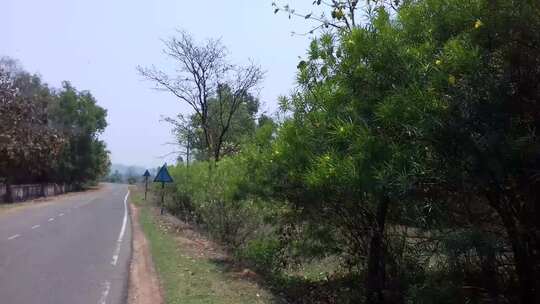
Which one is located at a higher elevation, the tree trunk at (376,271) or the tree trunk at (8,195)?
the tree trunk at (8,195)

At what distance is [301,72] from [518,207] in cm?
407

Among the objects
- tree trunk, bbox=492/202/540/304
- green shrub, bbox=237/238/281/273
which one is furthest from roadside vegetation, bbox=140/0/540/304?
green shrub, bbox=237/238/281/273

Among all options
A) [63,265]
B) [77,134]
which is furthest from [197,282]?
[77,134]

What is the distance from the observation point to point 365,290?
9023 mm

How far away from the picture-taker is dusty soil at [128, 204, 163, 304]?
9.98m

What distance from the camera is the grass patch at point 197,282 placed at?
984cm

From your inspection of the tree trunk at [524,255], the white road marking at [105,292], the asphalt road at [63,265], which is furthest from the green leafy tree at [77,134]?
the tree trunk at [524,255]

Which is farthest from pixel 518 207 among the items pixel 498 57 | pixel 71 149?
pixel 71 149

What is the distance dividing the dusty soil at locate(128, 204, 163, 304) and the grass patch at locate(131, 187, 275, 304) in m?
0.15

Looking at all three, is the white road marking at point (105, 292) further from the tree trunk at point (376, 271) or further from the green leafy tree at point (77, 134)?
the green leafy tree at point (77, 134)

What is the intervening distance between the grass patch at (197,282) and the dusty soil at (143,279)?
152mm

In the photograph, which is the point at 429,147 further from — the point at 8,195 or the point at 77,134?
the point at 77,134

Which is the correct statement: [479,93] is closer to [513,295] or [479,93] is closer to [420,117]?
[420,117]

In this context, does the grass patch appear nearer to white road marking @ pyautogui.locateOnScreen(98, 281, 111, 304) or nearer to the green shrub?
the green shrub
